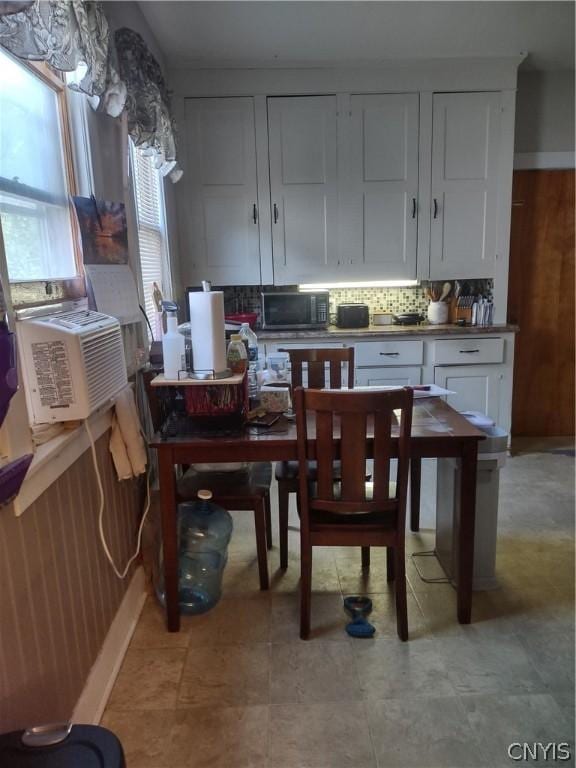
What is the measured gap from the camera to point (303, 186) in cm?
366

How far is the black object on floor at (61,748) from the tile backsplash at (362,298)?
323 centimetres

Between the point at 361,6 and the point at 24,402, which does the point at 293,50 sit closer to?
the point at 361,6

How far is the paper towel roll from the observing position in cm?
187

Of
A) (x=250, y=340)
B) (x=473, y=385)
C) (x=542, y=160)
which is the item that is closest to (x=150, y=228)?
(x=250, y=340)

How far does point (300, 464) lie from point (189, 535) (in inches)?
25.9

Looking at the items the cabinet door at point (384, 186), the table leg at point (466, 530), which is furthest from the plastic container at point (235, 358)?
the cabinet door at point (384, 186)

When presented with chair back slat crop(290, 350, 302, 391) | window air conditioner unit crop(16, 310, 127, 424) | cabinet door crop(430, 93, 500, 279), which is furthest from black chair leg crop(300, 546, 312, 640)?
cabinet door crop(430, 93, 500, 279)

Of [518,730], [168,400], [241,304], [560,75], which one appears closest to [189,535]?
[168,400]

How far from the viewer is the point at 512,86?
356 cm

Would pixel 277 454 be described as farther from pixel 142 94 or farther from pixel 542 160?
pixel 542 160

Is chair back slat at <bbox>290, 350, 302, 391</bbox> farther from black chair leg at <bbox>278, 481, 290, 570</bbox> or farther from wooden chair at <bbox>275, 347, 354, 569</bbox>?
black chair leg at <bbox>278, 481, 290, 570</bbox>

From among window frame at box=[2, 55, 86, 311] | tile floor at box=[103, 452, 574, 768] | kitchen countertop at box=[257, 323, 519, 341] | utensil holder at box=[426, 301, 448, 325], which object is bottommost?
tile floor at box=[103, 452, 574, 768]

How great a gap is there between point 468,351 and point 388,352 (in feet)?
1.84

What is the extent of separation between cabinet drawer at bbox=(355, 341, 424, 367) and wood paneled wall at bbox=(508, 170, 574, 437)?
0.97m
